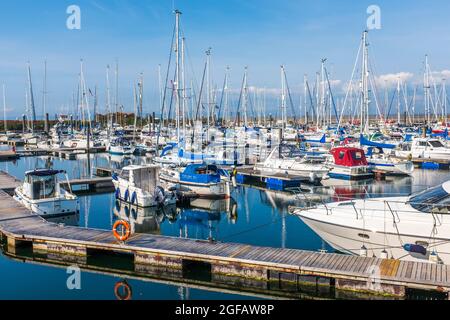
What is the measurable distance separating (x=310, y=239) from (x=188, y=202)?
33.3 ft

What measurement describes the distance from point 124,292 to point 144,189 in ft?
40.1

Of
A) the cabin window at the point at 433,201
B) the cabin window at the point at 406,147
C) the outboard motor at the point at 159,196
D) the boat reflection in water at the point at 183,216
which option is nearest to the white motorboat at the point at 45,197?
the boat reflection in water at the point at 183,216

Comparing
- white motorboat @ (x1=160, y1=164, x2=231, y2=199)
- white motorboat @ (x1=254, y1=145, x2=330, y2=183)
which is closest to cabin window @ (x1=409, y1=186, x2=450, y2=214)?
white motorboat @ (x1=160, y1=164, x2=231, y2=199)

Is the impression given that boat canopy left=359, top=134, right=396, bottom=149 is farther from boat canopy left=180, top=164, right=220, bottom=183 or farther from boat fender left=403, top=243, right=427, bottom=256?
boat fender left=403, top=243, right=427, bottom=256

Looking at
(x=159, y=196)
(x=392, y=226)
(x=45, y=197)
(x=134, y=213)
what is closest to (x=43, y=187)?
(x=45, y=197)

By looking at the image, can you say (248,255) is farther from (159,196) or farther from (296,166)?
(296,166)

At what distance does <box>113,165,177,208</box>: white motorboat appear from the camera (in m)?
24.7

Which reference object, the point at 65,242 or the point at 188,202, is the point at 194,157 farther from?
the point at 65,242

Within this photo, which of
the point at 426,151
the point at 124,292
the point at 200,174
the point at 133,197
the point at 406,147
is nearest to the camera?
the point at 124,292

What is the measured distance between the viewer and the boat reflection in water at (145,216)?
22.2 metres

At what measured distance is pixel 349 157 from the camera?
35.6 metres

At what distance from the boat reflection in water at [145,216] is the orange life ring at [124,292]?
22.6 feet

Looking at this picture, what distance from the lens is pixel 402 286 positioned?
11992 mm
